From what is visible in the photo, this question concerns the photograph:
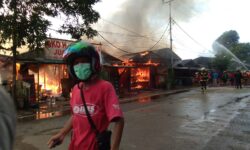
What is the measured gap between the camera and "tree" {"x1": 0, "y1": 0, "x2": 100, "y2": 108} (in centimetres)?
1345

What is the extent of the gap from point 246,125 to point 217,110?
3.05 m

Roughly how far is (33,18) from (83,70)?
1141 cm

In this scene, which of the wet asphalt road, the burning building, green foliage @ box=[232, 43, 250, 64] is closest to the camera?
the wet asphalt road

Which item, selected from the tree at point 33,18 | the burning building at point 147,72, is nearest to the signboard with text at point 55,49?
the tree at point 33,18

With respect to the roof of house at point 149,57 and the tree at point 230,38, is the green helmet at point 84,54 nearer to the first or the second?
the roof of house at point 149,57

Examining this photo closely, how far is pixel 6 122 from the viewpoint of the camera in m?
1.04

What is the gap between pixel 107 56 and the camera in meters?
24.9

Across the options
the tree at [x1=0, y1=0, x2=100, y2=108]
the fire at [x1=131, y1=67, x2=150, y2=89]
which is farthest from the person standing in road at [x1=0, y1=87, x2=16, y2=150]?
the fire at [x1=131, y1=67, x2=150, y2=89]

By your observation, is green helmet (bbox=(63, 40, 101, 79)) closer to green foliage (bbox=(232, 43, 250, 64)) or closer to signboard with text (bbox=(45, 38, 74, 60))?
signboard with text (bbox=(45, 38, 74, 60))

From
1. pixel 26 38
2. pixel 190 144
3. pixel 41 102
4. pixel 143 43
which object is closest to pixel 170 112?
pixel 190 144

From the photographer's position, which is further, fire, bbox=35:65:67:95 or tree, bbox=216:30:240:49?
tree, bbox=216:30:240:49

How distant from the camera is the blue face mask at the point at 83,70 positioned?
9.53 feet

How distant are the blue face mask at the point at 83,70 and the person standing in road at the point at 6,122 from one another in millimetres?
1812

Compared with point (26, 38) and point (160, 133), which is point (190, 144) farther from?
point (26, 38)
